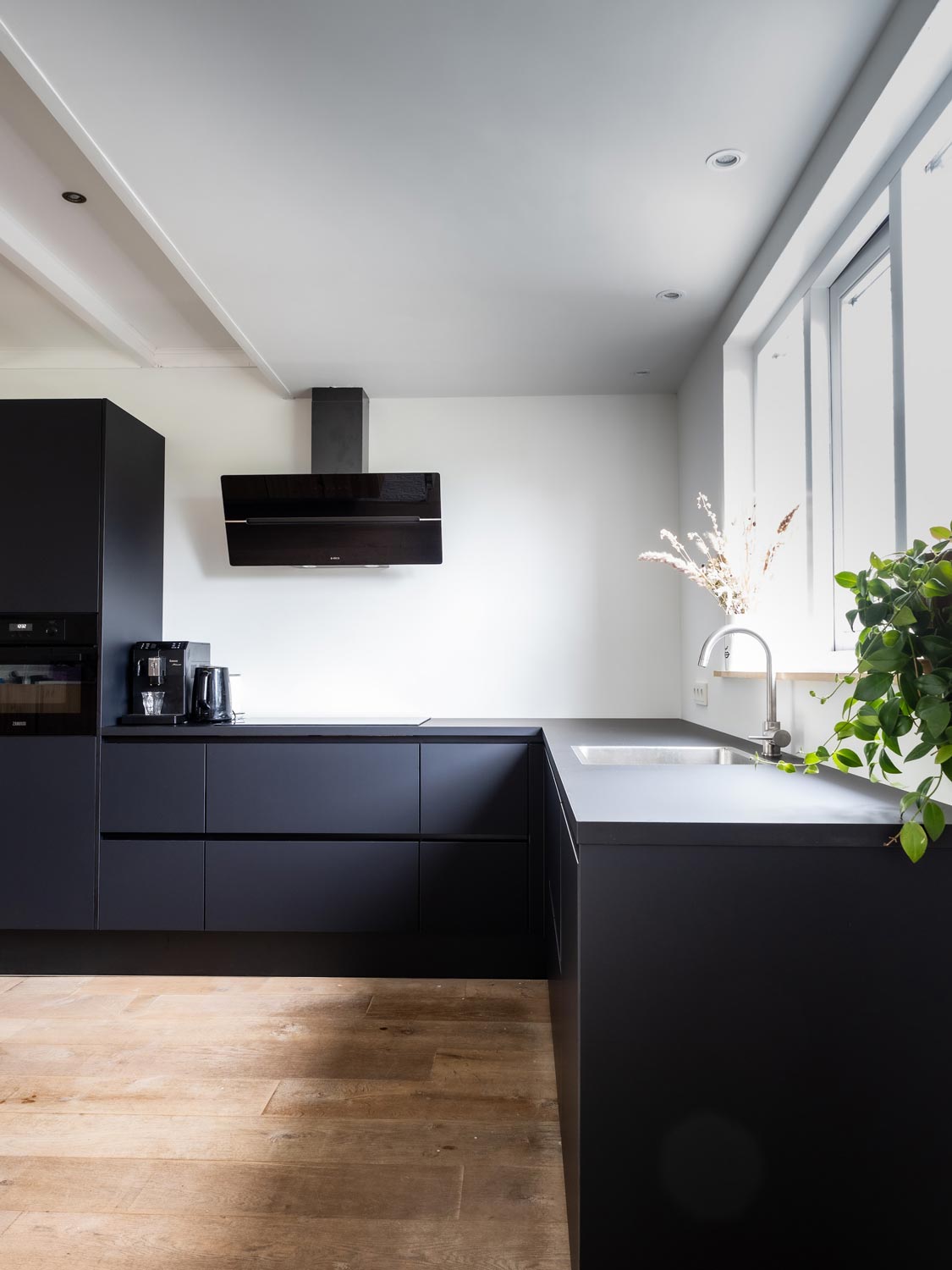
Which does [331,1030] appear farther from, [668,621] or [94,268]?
[94,268]

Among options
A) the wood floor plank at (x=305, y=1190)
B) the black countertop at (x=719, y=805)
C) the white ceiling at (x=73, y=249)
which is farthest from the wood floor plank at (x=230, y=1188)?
the white ceiling at (x=73, y=249)

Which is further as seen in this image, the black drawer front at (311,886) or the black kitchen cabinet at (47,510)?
the black kitchen cabinet at (47,510)

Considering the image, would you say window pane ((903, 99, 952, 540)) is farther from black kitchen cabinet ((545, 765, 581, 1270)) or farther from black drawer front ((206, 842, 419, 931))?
black drawer front ((206, 842, 419, 931))

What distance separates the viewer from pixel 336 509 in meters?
3.21

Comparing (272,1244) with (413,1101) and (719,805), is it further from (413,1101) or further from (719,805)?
(719,805)

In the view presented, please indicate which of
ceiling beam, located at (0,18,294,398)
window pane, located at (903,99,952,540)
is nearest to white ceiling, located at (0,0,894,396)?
ceiling beam, located at (0,18,294,398)

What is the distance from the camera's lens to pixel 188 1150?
5.93ft

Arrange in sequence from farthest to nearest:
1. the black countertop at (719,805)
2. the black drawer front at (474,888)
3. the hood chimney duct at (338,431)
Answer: the hood chimney duct at (338,431) → the black drawer front at (474,888) → the black countertop at (719,805)

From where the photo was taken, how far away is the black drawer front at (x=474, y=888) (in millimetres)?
2779

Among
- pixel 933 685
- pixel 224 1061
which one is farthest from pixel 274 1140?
pixel 933 685

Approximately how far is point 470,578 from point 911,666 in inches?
102

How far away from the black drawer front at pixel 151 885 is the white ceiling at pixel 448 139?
1.87m

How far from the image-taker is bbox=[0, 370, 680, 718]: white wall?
3461mm

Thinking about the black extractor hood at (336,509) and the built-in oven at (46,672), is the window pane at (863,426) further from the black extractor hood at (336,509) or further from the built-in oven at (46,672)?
the built-in oven at (46,672)
